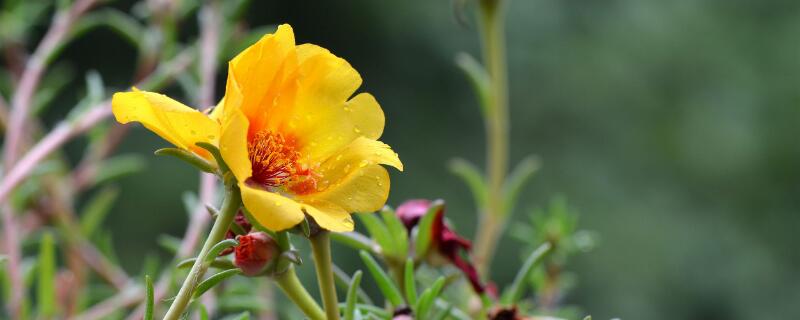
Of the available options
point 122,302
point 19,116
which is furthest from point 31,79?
point 122,302

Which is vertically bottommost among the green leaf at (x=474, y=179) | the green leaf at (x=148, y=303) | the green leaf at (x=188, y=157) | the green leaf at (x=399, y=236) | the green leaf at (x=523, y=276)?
the green leaf at (x=148, y=303)

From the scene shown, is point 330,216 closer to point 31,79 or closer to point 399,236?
point 399,236

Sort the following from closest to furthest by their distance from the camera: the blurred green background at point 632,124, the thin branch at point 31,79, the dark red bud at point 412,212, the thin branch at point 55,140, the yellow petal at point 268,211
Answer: the yellow petal at point 268,211 < the dark red bud at point 412,212 < the thin branch at point 55,140 < the thin branch at point 31,79 < the blurred green background at point 632,124

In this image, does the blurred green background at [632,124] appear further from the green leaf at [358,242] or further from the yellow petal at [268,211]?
the yellow petal at [268,211]

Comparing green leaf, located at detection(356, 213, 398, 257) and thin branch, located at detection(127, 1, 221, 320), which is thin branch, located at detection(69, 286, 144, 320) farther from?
green leaf, located at detection(356, 213, 398, 257)

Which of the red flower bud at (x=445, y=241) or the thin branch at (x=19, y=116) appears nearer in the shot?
the red flower bud at (x=445, y=241)

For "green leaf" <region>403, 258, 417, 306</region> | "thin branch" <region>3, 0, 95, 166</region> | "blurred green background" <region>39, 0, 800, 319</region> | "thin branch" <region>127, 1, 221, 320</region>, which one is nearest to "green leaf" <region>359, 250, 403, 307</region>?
"green leaf" <region>403, 258, 417, 306</region>

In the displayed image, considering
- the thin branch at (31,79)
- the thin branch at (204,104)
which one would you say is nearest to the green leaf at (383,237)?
the thin branch at (204,104)

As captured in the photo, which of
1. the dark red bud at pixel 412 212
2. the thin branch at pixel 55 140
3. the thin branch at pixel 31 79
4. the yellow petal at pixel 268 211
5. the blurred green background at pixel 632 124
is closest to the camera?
the yellow petal at pixel 268 211
